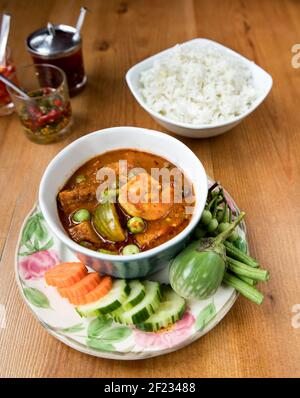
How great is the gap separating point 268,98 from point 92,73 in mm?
1009

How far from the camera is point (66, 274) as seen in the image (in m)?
1.35

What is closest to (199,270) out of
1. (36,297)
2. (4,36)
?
(36,297)

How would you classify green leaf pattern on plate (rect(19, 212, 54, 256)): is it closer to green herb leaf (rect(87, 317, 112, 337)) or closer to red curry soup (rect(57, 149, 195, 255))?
red curry soup (rect(57, 149, 195, 255))

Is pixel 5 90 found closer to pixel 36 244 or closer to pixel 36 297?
pixel 36 244

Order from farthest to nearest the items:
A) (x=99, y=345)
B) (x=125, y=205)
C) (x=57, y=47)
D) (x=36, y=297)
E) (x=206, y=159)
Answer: (x=57, y=47)
(x=206, y=159)
(x=125, y=205)
(x=36, y=297)
(x=99, y=345)

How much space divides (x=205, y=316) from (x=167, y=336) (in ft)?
0.44

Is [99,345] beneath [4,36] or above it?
beneath

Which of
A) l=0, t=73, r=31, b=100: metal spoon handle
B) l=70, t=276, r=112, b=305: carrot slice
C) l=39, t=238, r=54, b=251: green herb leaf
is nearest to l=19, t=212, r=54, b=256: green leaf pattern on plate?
l=39, t=238, r=54, b=251: green herb leaf

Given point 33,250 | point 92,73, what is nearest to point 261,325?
point 33,250

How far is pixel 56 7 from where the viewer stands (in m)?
2.86

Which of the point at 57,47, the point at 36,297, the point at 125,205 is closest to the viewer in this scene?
the point at 36,297

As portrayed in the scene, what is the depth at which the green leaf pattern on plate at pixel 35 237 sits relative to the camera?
1479 millimetres

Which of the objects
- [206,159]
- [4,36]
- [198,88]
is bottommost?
[206,159]

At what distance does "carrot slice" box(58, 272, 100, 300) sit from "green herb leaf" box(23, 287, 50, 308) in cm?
6
